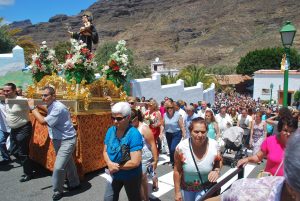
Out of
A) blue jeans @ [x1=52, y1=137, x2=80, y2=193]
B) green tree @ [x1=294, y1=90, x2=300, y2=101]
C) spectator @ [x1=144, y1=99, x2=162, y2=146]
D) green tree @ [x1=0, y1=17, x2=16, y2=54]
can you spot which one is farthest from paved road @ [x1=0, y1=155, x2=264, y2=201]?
green tree @ [x1=294, y1=90, x2=300, y2=101]

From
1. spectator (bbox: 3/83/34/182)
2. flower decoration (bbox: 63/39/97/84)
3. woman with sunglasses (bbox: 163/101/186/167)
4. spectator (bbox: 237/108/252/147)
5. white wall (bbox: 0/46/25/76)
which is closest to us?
spectator (bbox: 3/83/34/182)

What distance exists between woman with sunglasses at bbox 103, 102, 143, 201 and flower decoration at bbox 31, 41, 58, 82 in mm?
4549

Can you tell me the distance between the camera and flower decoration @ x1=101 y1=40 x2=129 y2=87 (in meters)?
7.04

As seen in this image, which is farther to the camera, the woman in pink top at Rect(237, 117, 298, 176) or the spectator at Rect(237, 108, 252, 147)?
the spectator at Rect(237, 108, 252, 147)

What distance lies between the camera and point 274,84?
3684 cm

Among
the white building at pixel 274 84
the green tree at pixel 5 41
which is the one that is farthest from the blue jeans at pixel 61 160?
the white building at pixel 274 84

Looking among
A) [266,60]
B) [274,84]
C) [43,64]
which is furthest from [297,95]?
[43,64]

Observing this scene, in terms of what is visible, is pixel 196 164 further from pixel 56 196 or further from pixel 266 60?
pixel 266 60

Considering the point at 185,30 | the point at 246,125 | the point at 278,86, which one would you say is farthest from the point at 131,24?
the point at 246,125

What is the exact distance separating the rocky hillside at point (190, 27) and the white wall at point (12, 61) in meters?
71.3

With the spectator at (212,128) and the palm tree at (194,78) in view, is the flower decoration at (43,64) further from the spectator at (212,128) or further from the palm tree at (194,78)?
the palm tree at (194,78)

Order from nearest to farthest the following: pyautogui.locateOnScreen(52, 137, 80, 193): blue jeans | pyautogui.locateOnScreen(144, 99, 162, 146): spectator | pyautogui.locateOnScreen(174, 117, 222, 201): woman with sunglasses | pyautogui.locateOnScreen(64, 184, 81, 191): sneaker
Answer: pyautogui.locateOnScreen(174, 117, 222, 201): woman with sunglasses
pyautogui.locateOnScreen(52, 137, 80, 193): blue jeans
pyautogui.locateOnScreen(64, 184, 81, 191): sneaker
pyautogui.locateOnScreen(144, 99, 162, 146): spectator

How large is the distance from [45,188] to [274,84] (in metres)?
35.9

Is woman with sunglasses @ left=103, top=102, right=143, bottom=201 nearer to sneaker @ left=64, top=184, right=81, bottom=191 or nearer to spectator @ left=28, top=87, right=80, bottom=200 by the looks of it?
spectator @ left=28, top=87, right=80, bottom=200
